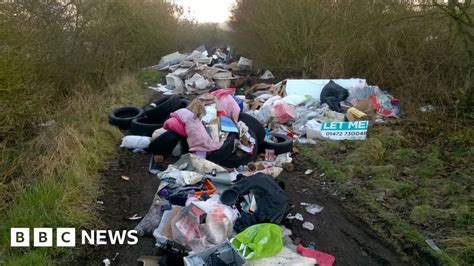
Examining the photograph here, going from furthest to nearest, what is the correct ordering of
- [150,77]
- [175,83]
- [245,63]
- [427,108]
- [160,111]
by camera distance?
1. [245,63]
2. [150,77]
3. [175,83]
4. [427,108]
5. [160,111]

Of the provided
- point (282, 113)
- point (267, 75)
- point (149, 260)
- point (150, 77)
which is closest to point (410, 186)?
point (149, 260)

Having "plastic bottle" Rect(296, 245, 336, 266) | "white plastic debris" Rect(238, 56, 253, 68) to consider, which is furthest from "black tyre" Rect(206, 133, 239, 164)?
"white plastic debris" Rect(238, 56, 253, 68)

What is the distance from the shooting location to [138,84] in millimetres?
13859

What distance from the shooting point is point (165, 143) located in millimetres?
5918

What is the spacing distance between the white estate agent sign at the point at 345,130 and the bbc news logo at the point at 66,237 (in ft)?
13.6

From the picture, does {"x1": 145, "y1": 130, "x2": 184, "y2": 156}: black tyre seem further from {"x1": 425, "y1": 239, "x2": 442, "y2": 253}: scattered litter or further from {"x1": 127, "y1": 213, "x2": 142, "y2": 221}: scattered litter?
{"x1": 425, "y1": 239, "x2": 442, "y2": 253}: scattered litter

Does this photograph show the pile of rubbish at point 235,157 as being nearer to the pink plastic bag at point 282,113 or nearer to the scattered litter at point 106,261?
the pink plastic bag at point 282,113

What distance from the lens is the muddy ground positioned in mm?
3711

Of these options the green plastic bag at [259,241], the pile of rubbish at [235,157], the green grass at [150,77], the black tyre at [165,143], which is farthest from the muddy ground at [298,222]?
the green grass at [150,77]

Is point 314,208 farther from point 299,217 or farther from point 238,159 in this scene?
point 238,159

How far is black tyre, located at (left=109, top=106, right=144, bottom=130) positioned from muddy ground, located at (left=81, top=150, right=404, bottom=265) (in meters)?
1.76

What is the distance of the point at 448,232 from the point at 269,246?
1.84m

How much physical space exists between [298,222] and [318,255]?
2.42 ft

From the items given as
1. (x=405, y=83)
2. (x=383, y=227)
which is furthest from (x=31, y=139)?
(x=405, y=83)
